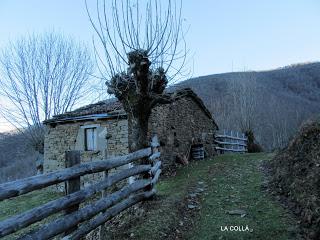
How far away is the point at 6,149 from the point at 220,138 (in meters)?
37.7

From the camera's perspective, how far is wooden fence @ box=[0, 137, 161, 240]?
3.36 m

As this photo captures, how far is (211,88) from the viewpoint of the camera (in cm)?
5000

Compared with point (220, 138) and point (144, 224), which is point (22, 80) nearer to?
point (220, 138)

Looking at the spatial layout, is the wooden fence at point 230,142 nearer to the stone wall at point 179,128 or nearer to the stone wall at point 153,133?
the stone wall at point 179,128

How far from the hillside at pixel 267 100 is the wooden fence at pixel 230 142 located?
243cm

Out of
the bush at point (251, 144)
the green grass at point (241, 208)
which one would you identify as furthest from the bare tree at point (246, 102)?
the green grass at point (241, 208)

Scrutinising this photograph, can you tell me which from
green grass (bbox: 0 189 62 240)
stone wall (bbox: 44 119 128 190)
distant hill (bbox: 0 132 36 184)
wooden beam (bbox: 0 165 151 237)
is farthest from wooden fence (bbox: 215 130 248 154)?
distant hill (bbox: 0 132 36 184)

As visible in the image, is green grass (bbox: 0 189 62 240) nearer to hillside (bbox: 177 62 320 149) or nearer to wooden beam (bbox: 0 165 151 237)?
hillside (bbox: 177 62 320 149)

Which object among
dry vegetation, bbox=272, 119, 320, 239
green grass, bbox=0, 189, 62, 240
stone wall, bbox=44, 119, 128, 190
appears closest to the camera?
dry vegetation, bbox=272, 119, 320, 239

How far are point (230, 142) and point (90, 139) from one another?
9.55m

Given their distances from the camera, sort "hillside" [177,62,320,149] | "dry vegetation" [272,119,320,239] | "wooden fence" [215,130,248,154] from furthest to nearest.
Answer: "hillside" [177,62,320,149]
"wooden fence" [215,130,248,154]
"dry vegetation" [272,119,320,239]

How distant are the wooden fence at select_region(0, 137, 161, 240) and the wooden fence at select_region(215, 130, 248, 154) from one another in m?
12.4

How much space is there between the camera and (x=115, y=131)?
11969 millimetres

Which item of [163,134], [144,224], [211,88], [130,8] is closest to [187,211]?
[144,224]
